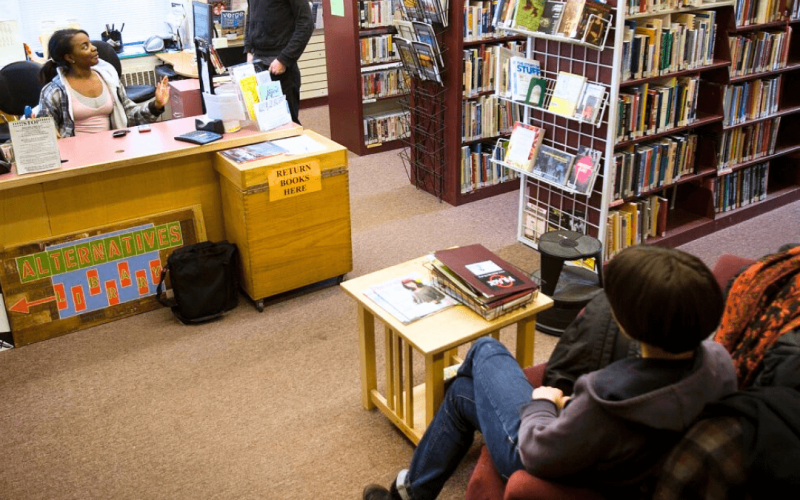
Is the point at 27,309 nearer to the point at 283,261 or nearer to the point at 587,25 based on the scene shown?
the point at 283,261

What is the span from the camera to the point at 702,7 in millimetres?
3871

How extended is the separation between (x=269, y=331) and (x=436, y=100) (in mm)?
2116

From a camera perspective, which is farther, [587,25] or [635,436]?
[587,25]

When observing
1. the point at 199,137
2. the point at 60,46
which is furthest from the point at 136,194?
the point at 60,46

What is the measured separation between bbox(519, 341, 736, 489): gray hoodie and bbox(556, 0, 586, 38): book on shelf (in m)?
2.33

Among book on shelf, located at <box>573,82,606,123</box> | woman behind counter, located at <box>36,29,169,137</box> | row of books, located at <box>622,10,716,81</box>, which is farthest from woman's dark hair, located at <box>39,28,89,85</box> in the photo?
row of books, located at <box>622,10,716,81</box>

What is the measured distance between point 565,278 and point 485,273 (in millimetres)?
1192

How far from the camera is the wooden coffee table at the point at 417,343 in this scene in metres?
2.40

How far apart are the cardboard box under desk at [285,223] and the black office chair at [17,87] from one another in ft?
6.82

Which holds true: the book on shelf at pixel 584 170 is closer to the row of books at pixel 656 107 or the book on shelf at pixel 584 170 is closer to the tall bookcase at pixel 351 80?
the row of books at pixel 656 107

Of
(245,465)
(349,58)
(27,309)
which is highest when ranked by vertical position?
(349,58)

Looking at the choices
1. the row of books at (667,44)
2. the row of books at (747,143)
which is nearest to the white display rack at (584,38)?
the row of books at (667,44)

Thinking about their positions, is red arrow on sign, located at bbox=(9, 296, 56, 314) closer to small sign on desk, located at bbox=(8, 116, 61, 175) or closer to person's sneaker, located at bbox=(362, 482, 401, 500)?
small sign on desk, located at bbox=(8, 116, 61, 175)

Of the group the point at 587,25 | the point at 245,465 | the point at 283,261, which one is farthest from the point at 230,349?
the point at 587,25
